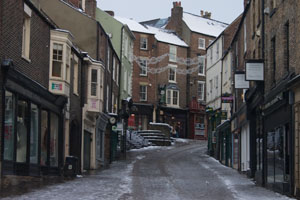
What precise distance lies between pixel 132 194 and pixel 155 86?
1834 inches

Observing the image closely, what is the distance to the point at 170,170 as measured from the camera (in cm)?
3117

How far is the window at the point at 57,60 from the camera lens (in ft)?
84.3

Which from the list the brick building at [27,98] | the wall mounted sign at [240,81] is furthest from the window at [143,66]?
the brick building at [27,98]

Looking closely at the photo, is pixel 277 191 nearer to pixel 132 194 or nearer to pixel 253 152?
pixel 132 194

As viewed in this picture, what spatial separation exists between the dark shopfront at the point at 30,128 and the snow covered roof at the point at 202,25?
45.5m

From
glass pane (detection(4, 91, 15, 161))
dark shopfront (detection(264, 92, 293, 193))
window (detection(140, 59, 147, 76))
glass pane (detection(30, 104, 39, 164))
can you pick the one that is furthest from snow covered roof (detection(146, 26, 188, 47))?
glass pane (detection(4, 91, 15, 161))

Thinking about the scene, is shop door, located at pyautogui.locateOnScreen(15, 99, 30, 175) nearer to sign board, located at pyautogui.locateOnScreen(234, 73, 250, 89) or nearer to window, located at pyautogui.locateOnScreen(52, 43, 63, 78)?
window, located at pyautogui.locateOnScreen(52, 43, 63, 78)

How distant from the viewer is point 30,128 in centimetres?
2202

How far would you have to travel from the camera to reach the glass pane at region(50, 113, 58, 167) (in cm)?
2577

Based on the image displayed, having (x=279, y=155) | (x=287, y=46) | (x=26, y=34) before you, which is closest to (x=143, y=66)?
(x=26, y=34)

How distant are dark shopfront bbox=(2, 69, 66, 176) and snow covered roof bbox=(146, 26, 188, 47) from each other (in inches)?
1619

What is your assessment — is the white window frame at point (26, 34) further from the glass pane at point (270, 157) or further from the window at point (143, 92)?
the window at point (143, 92)

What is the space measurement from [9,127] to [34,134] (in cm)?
381

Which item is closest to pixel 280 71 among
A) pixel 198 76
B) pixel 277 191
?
pixel 277 191
